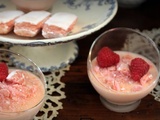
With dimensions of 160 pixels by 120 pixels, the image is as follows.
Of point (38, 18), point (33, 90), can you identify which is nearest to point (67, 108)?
point (33, 90)

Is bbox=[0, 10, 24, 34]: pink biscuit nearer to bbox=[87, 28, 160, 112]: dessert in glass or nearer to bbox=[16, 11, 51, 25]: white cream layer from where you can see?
bbox=[16, 11, 51, 25]: white cream layer

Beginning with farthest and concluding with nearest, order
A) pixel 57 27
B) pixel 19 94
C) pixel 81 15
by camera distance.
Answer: pixel 81 15, pixel 57 27, pixel 19 94

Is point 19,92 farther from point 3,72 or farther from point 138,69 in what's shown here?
point 138,69

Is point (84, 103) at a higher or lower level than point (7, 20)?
lower

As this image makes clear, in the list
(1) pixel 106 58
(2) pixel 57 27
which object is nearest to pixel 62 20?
(2) pixel 57 27

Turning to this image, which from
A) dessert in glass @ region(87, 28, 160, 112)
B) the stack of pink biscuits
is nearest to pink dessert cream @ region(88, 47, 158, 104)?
dessert in glass @ region(87, 28, 160, 112)

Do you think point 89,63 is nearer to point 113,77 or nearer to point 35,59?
point 113,77
